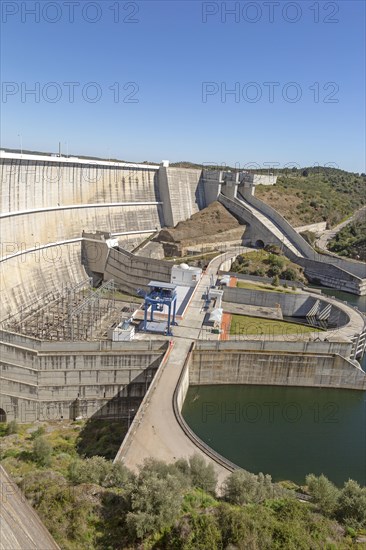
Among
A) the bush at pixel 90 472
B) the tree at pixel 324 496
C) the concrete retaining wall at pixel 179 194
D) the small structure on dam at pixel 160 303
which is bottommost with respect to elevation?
the tree at pixel 324 496

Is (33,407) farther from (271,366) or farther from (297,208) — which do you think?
(297,208)

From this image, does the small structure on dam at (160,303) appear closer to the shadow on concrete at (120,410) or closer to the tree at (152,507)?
the shadow on concrete at (120,410)


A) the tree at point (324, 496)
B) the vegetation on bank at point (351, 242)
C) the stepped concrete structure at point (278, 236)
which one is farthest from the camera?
the vegetation on bank at point (351, 242)

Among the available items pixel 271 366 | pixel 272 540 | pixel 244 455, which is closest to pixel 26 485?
pixel 272 540

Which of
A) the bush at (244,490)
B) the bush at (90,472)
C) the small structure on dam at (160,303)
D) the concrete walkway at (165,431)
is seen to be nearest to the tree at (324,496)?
the bush at (244,490)

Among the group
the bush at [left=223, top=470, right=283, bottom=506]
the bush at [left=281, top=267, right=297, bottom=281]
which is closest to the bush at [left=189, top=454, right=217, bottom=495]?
the bush at [left=223, top=470, right=283, bottom=506]

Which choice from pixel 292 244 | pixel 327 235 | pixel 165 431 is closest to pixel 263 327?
pixel 165 431
